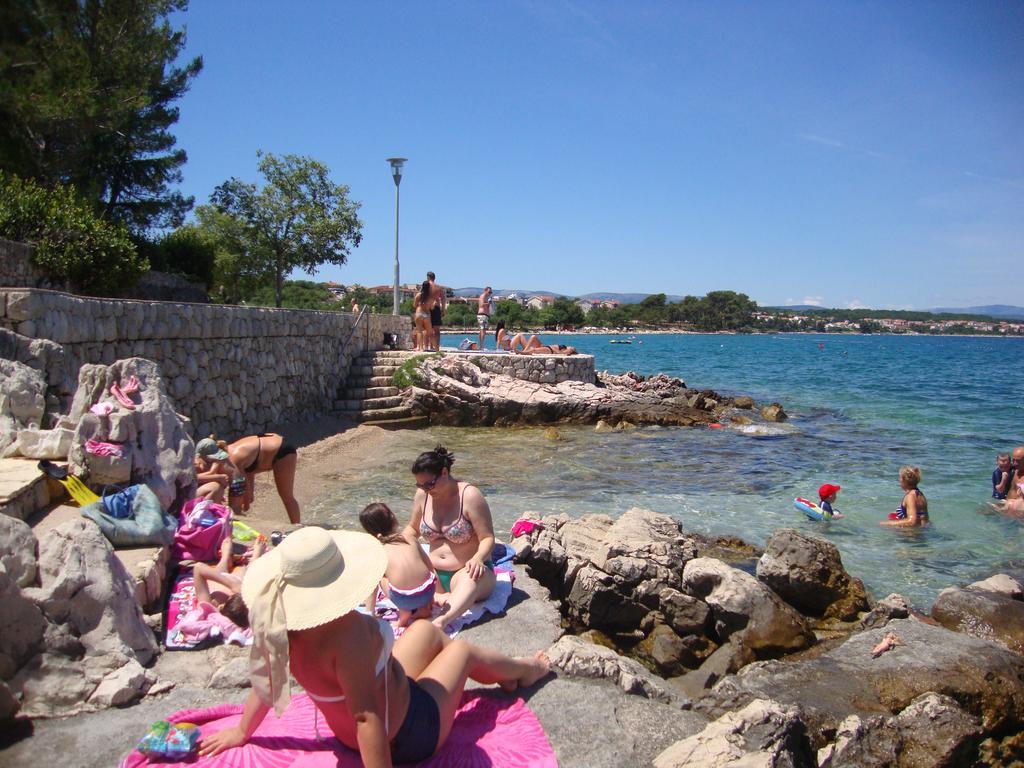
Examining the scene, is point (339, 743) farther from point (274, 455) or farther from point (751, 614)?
point (274, 455)

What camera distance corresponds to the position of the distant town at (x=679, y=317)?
96062 millimetres

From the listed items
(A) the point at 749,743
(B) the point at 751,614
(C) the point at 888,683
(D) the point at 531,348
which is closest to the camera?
(A) the point at 749,743

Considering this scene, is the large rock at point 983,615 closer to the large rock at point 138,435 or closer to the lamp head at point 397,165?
the large rock at point 138,435

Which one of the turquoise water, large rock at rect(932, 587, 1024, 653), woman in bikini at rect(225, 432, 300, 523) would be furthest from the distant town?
large rock at rect(932, 587, 1024, 653)

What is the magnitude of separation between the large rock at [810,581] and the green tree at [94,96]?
15.9 metres

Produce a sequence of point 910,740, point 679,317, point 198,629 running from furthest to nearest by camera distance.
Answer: point 679,317 < point 198,629 < point 910,740

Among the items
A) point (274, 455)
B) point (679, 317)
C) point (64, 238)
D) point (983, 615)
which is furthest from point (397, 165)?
point (679, 317)

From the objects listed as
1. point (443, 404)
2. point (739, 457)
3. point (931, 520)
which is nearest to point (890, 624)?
point (931, 520)

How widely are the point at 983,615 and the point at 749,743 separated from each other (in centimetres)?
400

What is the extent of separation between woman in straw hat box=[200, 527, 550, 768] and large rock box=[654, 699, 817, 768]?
1161 mm

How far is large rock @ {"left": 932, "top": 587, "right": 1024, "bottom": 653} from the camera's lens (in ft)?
19.8

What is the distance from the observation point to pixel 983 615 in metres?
6.25

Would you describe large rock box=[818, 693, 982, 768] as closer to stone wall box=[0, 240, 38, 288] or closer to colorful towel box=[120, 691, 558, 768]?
colorful towel box=[120, 691, 558, 768]

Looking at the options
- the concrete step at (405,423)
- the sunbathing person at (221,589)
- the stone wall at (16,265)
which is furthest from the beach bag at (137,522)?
the concrete step at (405,423)
